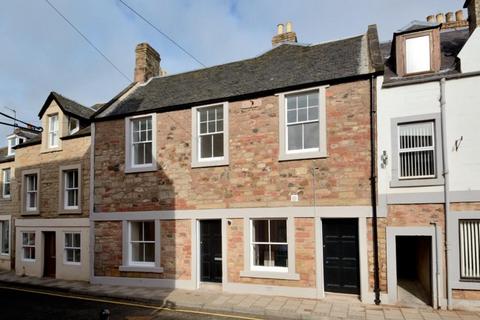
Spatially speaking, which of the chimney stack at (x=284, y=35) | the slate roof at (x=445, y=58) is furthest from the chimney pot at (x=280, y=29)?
the slate roof at (x=445, y=58)

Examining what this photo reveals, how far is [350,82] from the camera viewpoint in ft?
36.7

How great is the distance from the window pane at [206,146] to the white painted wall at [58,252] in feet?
20.1

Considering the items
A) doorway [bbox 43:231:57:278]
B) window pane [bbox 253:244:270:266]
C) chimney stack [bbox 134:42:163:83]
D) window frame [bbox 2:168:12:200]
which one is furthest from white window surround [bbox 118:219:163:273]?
window frame [bbox 2:168:12:200]

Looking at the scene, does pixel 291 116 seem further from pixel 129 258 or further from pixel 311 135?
pixel 129 258

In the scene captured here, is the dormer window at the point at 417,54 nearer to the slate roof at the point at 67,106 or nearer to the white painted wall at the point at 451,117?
the white painted wall at the point at 451,117

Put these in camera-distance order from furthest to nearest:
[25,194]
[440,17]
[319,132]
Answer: [25,194] → [440,17] → [319,132]

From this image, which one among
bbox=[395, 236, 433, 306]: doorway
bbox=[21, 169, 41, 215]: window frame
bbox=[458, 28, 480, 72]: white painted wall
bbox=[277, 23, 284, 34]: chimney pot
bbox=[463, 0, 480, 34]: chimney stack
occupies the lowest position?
bbox=[395, 236, 433, 306]: doorway

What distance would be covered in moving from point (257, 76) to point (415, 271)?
9.30 m

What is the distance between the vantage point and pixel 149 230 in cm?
1393

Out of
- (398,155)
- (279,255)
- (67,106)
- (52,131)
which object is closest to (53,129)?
(52,131)

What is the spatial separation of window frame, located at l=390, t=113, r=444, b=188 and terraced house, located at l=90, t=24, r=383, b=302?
702 millimetres

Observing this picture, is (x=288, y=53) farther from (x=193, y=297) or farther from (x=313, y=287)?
(x=193, y=297)

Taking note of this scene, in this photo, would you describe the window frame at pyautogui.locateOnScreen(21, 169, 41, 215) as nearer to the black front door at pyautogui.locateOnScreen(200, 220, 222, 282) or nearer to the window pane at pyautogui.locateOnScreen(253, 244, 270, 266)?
the black front door at pyautogui.locateOnScreen(200, 220, 222, 282)

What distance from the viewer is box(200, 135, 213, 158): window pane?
13.2 metres
